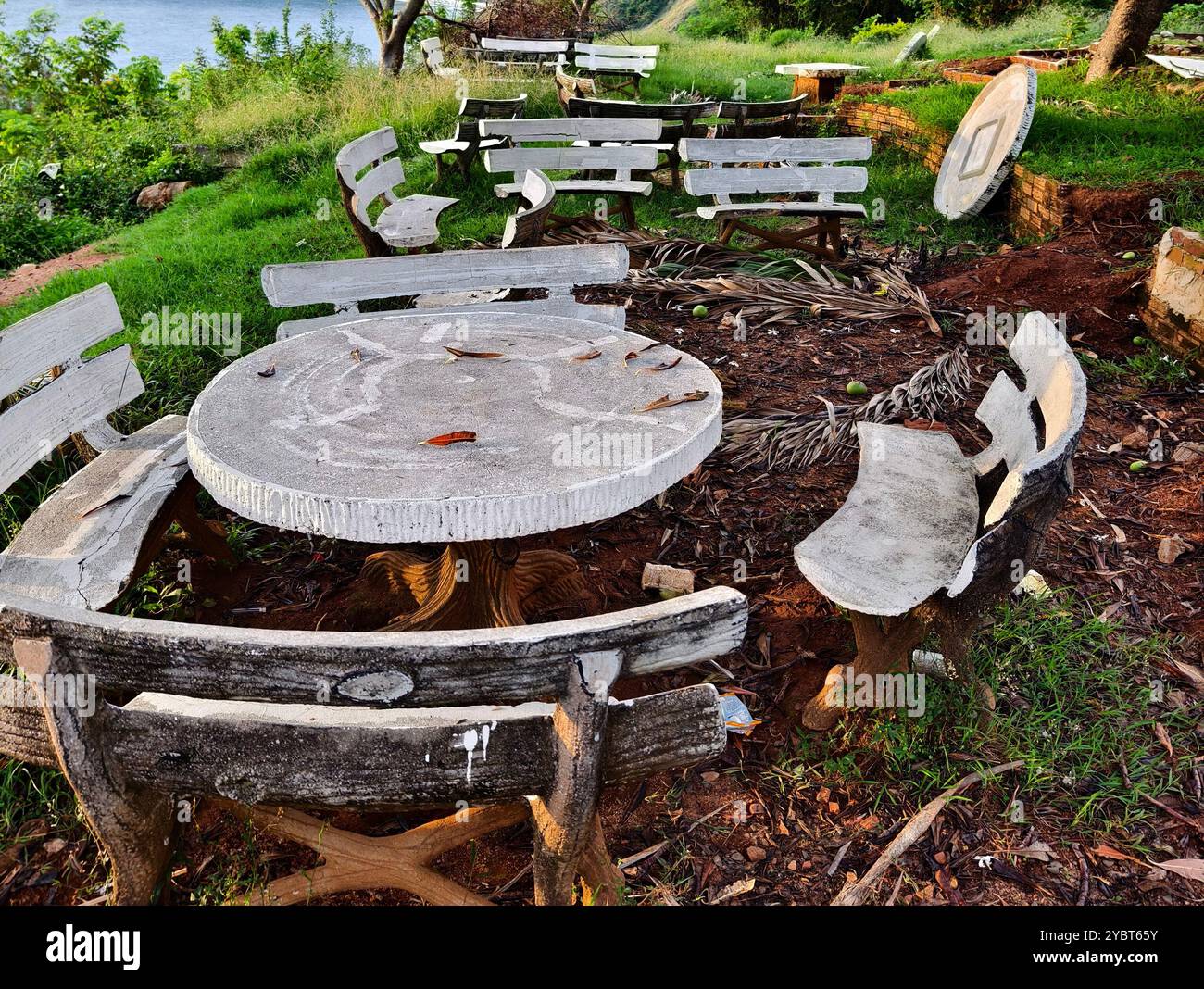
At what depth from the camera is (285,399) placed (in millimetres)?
2883

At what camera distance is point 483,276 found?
453 cm

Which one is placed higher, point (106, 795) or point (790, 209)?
point (790, 209)

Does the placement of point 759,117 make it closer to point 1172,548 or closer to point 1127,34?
point 1127,34

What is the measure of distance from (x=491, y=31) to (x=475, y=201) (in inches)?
489

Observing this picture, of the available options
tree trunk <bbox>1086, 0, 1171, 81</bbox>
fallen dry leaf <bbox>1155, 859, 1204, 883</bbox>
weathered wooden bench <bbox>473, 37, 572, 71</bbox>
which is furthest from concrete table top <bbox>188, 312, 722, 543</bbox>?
weathered wooden bench <bbox>473, 37, 572, 71</bbox>

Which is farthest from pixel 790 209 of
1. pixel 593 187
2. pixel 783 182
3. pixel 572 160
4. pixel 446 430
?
pixel 446 430

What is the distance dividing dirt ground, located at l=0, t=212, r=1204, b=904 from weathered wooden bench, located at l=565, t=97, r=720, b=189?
369cm

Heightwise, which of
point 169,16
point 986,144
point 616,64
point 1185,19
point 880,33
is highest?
point 169,16

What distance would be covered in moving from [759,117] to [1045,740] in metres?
8.96

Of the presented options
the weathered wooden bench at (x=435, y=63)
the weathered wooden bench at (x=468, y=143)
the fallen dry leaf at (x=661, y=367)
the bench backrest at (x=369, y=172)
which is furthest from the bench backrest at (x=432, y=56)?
the fallen dry leaf at (x=661, y=367)

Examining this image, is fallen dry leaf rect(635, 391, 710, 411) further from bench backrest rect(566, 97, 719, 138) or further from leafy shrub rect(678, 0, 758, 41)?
leafy shrub rect(678, 0, 758, 41)

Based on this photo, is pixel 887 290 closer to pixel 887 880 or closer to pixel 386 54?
pixel 887 880

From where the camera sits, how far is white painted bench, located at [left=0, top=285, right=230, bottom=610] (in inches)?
109
